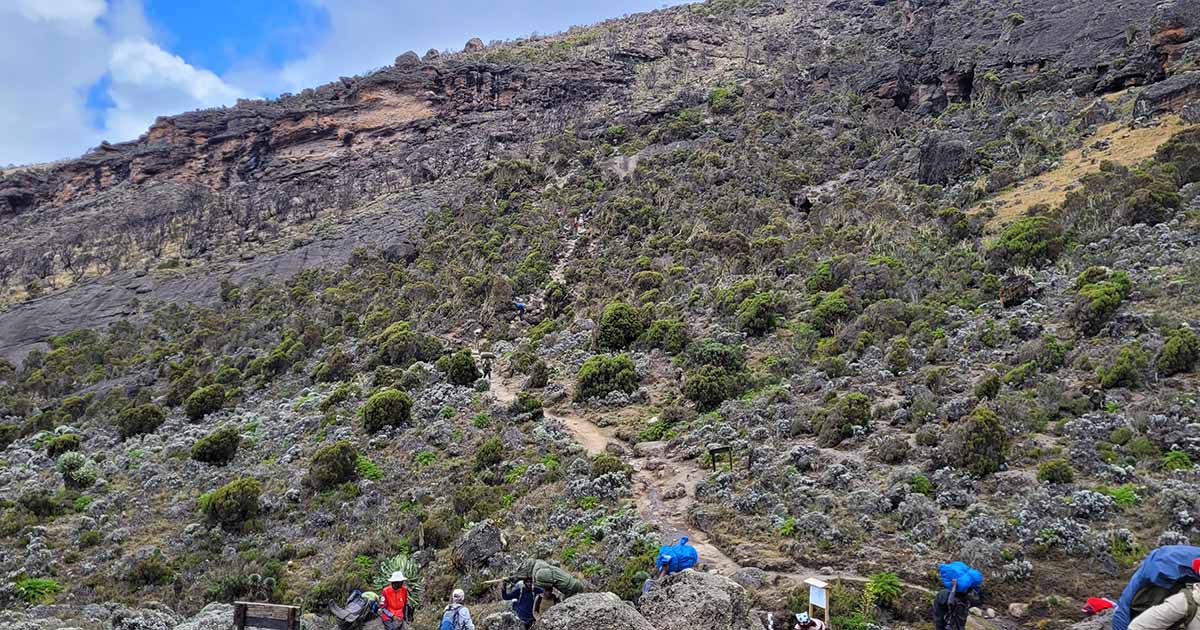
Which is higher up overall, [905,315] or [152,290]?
[152,290]

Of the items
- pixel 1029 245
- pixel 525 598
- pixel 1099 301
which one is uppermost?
pixel 1029 245

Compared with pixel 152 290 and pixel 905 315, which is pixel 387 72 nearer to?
pixel 152 290

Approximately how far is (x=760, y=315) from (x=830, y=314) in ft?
7.33

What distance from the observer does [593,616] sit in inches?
264

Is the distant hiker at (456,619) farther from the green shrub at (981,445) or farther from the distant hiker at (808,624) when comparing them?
the green shrub at (981,445)

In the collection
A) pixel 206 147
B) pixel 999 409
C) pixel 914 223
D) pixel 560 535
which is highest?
pixel 206 147

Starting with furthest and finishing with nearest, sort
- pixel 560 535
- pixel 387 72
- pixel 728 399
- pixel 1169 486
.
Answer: pixel 387 72, pixel 728 399, pixel 560 535, pixel 1169 486

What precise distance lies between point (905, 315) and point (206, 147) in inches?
2493

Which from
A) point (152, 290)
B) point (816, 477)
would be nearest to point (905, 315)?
point (816, 477)

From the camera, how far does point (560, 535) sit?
11.9 meters

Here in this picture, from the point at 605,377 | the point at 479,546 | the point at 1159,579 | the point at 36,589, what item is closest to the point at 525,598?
the point at 479,546

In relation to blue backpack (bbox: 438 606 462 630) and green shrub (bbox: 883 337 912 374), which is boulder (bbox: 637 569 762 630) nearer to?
blue backpack (bbox: 438 606 462 630)

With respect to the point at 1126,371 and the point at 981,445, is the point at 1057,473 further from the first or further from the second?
the point at 1126,371

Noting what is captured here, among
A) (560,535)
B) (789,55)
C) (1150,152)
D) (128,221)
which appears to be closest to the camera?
(560,535)
